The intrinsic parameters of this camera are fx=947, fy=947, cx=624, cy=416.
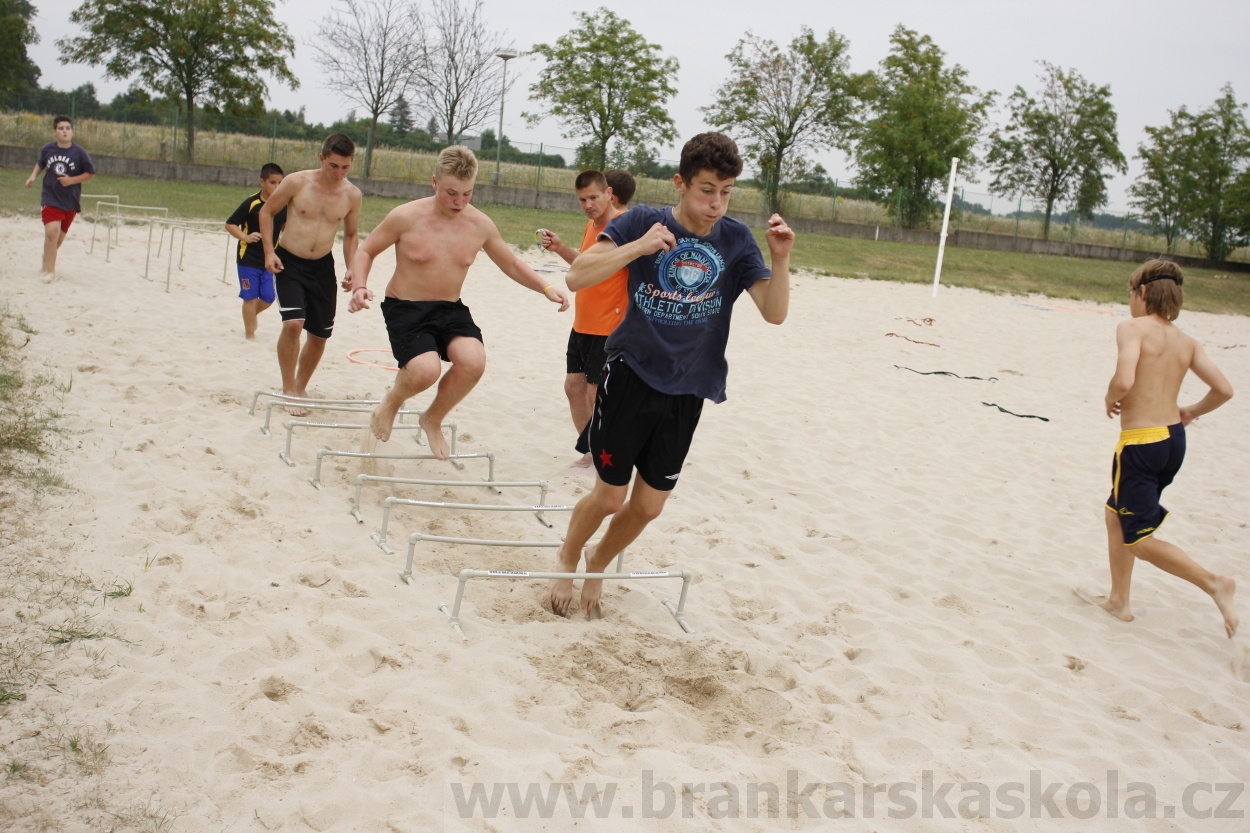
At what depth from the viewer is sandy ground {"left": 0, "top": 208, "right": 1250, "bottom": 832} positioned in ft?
10.6

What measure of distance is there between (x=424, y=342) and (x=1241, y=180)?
4769 centimetres

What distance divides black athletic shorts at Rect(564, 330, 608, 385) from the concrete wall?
1787cm

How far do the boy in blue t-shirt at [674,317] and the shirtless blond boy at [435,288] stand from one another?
1.73 meters

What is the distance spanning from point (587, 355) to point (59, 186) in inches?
315

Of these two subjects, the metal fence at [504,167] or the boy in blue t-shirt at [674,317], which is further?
the metal fence at [504,167]

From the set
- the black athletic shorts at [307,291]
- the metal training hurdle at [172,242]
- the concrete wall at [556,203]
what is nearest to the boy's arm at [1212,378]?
the black athletic shorts at [307,291]

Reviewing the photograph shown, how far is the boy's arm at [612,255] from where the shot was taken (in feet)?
12.4

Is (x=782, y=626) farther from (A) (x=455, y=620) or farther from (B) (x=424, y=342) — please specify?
(B) (x=424, y=342)

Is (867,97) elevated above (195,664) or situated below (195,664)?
above

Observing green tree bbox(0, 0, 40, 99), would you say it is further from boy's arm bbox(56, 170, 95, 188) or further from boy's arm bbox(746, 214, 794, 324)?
boy's arm bbox(746, 214, 794, 324)

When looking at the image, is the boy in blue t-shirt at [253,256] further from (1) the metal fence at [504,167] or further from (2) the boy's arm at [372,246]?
(1) the metal fence at [504,167]

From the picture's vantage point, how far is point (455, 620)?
4293 mm

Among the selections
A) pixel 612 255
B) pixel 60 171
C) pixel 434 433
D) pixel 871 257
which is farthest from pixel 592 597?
pixel 871 257

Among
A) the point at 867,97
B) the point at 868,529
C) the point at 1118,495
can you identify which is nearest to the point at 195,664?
the point at 868,529
